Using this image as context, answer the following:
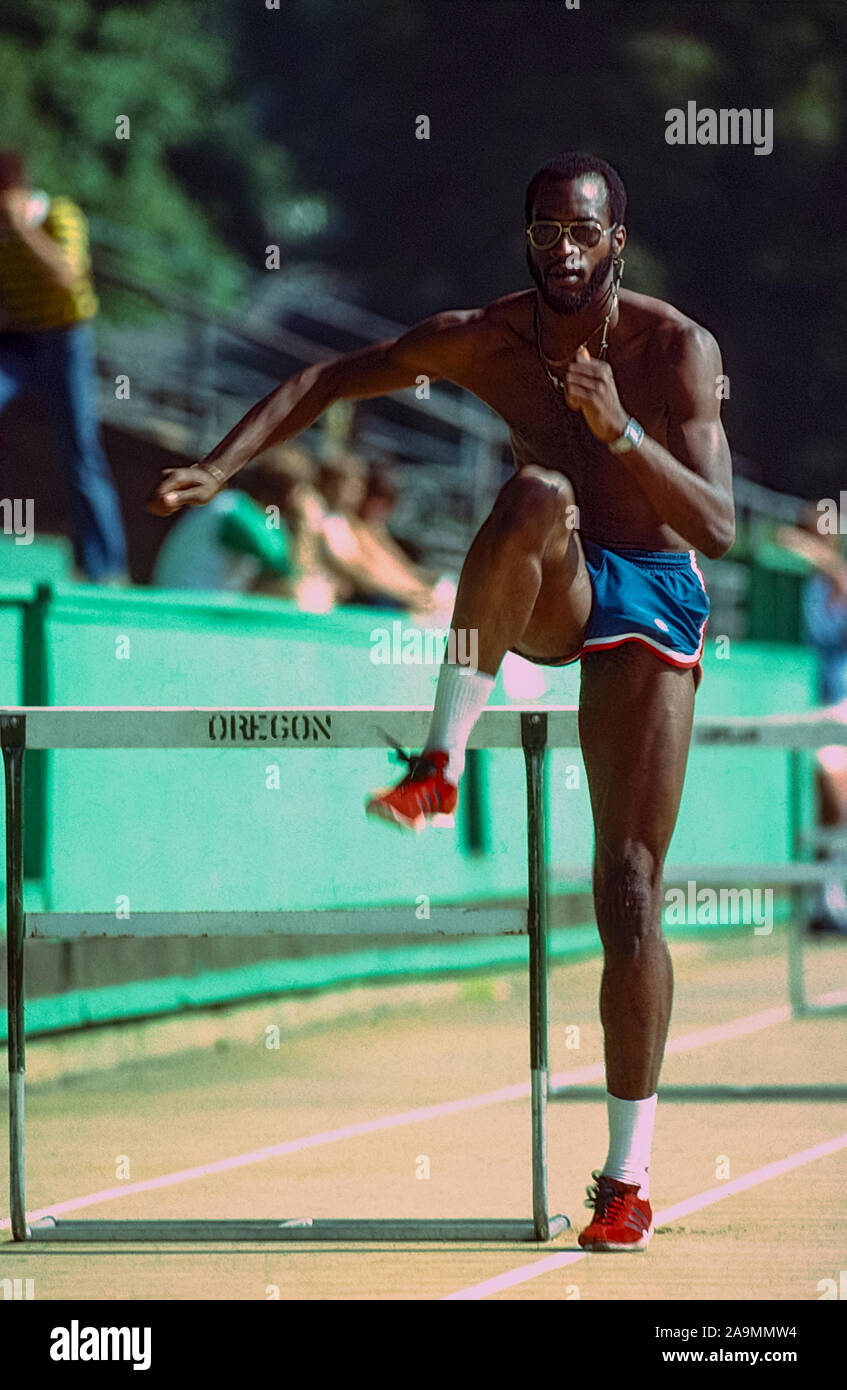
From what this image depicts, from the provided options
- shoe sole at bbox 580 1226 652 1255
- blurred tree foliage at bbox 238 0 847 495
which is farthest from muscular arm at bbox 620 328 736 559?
blurred tree foliage at bbox 238 0 847 495

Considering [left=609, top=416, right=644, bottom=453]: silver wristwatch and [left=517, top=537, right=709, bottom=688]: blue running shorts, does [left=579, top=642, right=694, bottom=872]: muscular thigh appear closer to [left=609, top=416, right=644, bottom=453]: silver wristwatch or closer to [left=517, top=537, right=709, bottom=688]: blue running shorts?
[left=517, top=537, right=709, bottom=688]: blue running shorts

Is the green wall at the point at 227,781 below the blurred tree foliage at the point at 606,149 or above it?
below

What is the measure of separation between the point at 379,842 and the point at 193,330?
36.5ft

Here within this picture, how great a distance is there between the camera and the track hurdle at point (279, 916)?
5941 millimetres

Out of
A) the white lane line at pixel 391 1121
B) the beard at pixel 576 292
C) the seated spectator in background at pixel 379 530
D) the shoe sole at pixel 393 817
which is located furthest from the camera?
the seated spectator in background at pixel 379 530

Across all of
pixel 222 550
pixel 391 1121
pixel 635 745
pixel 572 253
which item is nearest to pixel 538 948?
pixel 635 745

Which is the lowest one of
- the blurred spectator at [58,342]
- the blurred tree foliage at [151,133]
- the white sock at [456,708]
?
the white sock at [456,708]

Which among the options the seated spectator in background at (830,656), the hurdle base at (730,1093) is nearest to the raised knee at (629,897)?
the hurdle base at (730,1093)

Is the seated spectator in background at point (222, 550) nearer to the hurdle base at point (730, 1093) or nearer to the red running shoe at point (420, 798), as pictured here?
the hurdle base at point (730, 1093)

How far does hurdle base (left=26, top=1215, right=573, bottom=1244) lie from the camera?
19.4 feet

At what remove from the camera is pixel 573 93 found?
2570cm

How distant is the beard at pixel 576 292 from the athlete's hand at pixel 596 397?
14.8 inches

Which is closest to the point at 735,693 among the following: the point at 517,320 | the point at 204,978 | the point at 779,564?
the point at 779,564

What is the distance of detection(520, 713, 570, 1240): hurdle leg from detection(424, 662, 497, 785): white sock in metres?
0.42
